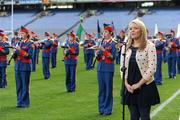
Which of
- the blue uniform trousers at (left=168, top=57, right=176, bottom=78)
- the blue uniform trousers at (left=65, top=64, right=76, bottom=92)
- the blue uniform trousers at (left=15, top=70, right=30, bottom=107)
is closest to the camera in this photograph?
the blue uniform trousers at (left=15, top=70, right=30, bottom=107)

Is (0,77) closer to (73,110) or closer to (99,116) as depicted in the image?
(73,110)

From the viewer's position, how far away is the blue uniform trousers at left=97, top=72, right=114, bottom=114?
9258mm

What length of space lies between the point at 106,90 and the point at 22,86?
1.99 m

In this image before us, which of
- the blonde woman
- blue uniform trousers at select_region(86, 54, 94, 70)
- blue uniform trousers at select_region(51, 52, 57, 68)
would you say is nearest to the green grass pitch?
the blonde woman

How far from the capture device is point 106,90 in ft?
30.6

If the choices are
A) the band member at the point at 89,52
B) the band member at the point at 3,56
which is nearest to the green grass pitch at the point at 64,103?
the band member at the point at 3,56

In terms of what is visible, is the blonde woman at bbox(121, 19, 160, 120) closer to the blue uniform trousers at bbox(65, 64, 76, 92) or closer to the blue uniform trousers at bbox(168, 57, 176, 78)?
the blue uniform trousers at bbox(65, 64, 76, 92)

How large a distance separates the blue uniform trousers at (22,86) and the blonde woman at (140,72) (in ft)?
15.4

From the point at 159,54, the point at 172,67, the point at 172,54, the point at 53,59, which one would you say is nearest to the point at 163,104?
the point at 159,54

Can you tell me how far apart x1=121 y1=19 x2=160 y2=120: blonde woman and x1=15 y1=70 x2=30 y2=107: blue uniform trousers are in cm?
470

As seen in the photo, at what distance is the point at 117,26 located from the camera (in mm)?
45219

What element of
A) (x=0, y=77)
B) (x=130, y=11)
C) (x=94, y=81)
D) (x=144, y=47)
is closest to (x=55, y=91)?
(x=0, y=77)

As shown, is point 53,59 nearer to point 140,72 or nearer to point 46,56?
point 46,56

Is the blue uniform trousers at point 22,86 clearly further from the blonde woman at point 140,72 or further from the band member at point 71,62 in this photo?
the blonde woman at point 140,72
